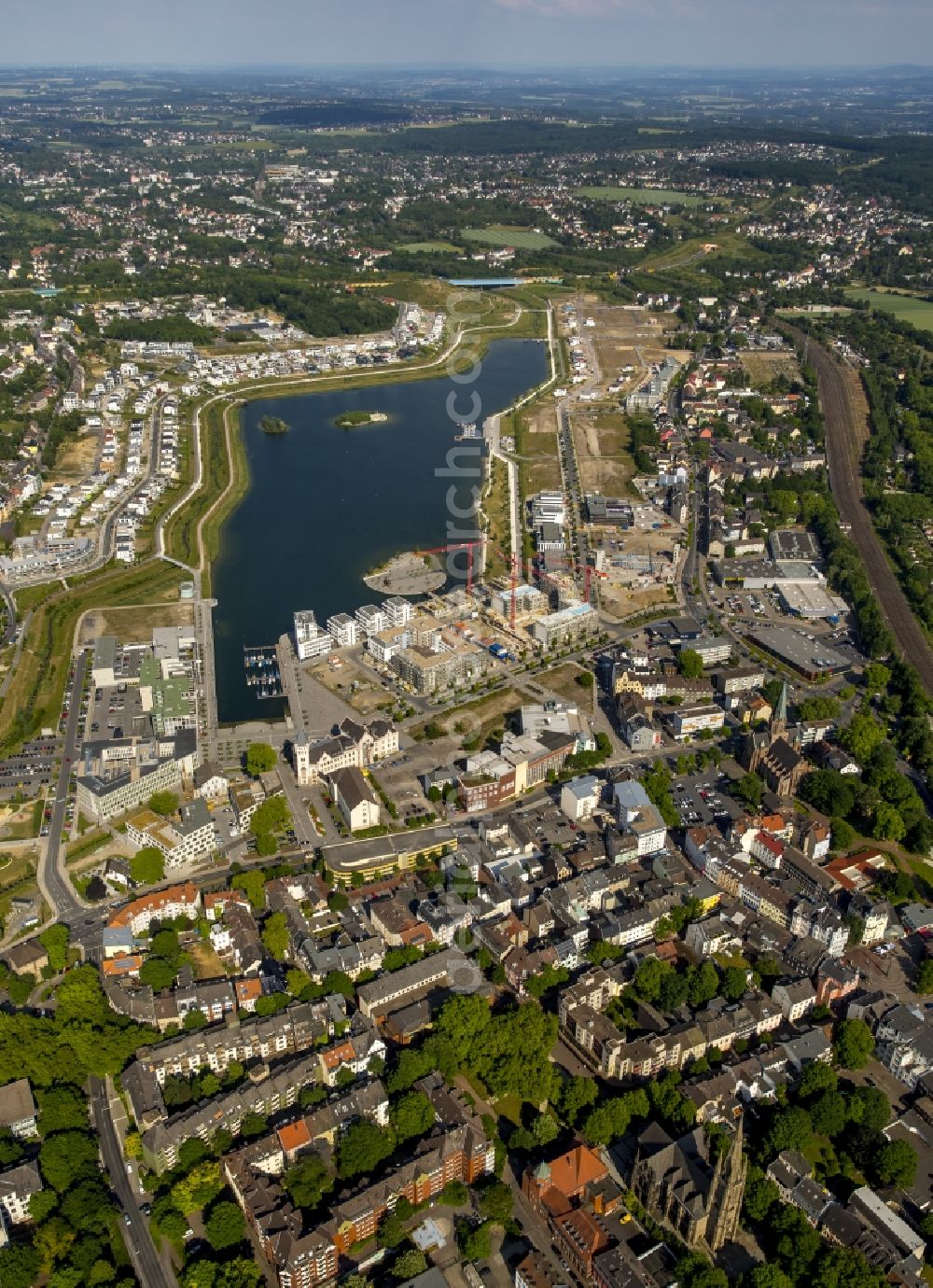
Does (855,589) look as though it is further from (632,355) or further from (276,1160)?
(632,355)

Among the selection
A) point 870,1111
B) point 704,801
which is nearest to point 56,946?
point 704,801

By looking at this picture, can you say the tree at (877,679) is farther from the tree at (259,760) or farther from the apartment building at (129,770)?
the apartment building at (129,770)

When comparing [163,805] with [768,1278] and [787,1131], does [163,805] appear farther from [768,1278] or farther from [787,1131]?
[768,1278]

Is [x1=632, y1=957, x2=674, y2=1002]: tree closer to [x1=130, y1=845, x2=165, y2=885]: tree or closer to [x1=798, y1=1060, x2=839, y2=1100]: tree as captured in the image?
[x1=798, y1=1060, x2=839, y2=1100]: tree

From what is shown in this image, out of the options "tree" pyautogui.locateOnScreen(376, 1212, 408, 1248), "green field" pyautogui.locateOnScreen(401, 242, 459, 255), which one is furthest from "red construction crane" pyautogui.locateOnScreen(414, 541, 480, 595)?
"green field" pyautogui.locateOnScreen(401, 242, 459, 255)

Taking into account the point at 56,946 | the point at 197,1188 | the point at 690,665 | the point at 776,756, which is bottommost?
the point at 197,1188

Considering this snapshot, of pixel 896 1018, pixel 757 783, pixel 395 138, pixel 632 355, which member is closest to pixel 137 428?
pixel 632 355
